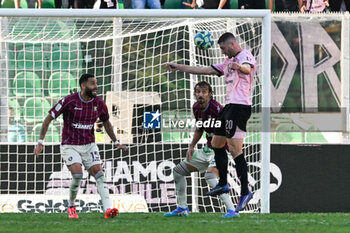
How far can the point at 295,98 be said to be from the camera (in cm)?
1527

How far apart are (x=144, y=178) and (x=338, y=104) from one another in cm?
333

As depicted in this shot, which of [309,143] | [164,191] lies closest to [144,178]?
[164,191]

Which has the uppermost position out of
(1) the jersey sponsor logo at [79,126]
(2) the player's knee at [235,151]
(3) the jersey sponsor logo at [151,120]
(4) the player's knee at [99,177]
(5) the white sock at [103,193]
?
(3) the jersey sponsor logo at [151,120]

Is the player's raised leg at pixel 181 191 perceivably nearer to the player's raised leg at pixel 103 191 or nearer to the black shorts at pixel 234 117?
the player's raised leg at pixel 103 191

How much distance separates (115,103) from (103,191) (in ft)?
11.0

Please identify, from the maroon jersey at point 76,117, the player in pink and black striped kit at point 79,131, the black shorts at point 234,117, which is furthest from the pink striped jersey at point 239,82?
the maroon jersey at point 76,117

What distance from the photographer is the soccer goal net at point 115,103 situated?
46.4 ft

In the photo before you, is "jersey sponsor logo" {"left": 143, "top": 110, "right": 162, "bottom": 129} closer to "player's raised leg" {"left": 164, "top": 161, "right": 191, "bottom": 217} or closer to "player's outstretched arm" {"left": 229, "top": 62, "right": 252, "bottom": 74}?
"player's raised leg" {"left": 164, "top": 161, "right": 191, "bottom": 217}

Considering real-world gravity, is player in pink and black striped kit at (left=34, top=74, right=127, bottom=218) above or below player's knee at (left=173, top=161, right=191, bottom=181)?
above

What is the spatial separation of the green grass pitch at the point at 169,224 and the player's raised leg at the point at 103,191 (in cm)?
11

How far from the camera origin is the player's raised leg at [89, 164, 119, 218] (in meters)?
10.8

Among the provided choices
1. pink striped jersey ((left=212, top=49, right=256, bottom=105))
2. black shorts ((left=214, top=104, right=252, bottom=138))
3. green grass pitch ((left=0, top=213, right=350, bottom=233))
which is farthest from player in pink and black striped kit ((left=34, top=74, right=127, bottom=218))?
pink striped jersey ((left=212, top=49, right=256, bottom=105))

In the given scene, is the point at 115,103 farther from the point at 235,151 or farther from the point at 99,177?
the point at 235,151

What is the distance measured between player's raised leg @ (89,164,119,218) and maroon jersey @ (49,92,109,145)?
337 millimetres
